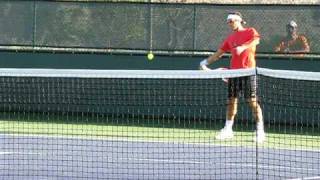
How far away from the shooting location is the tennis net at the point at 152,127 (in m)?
8.10

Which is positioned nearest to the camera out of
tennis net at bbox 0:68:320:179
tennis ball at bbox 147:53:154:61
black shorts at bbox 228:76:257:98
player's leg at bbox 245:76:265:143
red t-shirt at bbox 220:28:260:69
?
tennis net at bbox 0:68:320:179

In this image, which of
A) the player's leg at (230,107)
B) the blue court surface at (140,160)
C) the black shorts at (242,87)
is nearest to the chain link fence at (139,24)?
the player's leg at (230,107)

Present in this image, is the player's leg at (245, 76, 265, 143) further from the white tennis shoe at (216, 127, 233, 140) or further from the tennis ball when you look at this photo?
the tennis ball

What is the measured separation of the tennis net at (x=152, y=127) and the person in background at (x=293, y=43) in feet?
1.92

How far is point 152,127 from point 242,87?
10.4 ft

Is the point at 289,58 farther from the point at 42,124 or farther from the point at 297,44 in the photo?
the point at 42,124

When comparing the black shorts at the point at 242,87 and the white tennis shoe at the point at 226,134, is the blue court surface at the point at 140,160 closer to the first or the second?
the white tennis shoe at the point at 226,134

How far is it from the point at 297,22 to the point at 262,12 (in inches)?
22.4

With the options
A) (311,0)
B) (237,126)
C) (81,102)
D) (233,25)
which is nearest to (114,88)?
(81,102)

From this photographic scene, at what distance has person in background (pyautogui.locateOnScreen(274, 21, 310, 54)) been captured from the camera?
13.0 metres

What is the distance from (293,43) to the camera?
13039mm

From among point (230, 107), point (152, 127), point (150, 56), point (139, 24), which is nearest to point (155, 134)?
point (152, 127)

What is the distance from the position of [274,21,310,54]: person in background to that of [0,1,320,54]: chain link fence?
0.26 ft

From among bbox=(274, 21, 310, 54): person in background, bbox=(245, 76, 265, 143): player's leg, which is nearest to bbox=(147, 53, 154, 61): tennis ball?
bbox=(274, 21, 310, 54): person in background
